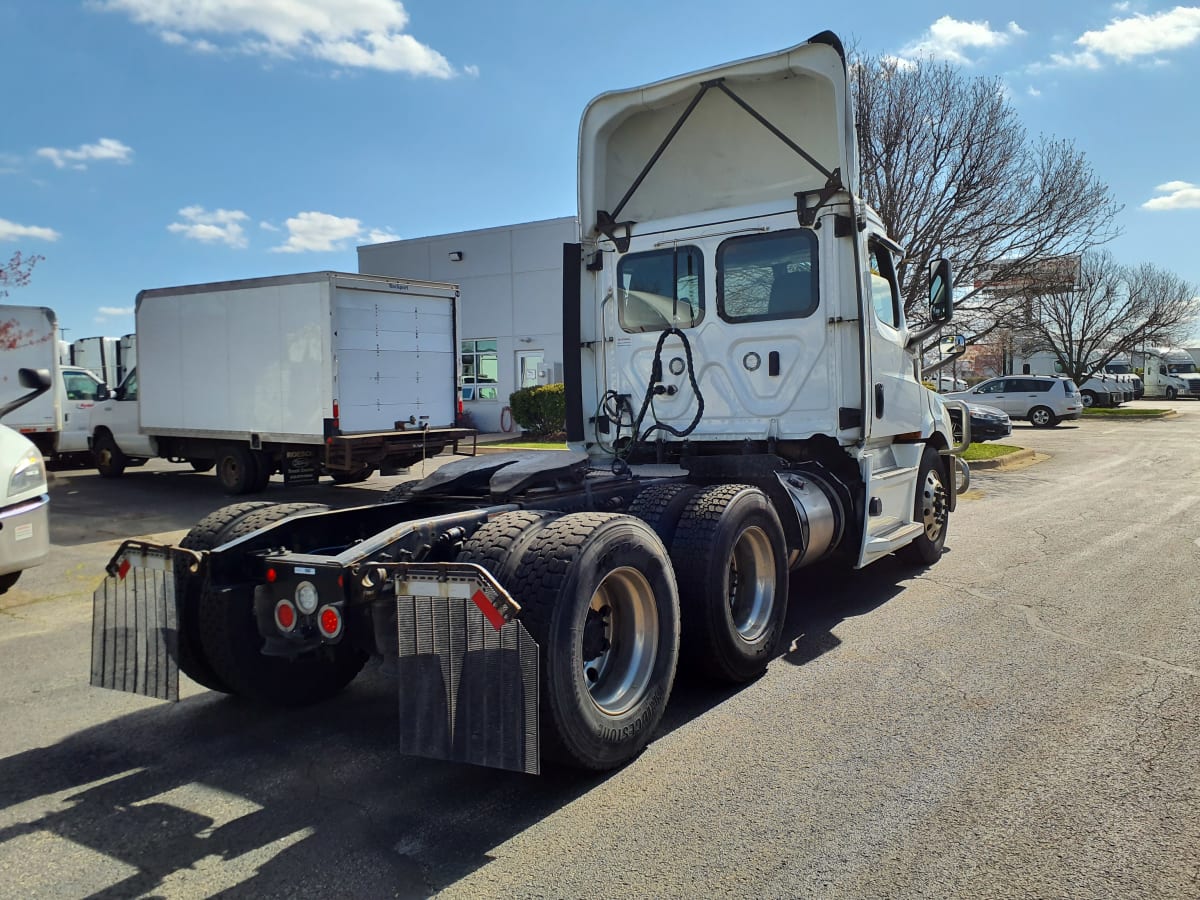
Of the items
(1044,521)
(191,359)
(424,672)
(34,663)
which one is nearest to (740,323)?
(424,672)

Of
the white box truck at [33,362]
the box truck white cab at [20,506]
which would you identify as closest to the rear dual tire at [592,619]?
the box truck white cab at [20,506]

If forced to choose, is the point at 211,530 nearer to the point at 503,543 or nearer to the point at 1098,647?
the point at 503,543

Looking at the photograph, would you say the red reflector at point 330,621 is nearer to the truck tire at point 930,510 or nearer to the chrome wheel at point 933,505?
the truck tire at point 930,510

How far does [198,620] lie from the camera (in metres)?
4.25

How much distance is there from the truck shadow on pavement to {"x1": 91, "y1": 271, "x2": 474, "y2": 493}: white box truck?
8.18m

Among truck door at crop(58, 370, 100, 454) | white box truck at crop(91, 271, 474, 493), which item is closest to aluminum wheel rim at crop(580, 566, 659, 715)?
white box truck at crop(91, 271, 474, 493)

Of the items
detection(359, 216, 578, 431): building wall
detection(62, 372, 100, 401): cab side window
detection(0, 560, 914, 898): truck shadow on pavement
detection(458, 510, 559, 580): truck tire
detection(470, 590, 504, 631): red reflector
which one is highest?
detection(359, 216, 578, 431): building wall

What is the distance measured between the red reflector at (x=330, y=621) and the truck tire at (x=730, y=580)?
178cm

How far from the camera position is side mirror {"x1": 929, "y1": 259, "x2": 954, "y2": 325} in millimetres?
7289

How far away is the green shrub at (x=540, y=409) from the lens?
22609 mm

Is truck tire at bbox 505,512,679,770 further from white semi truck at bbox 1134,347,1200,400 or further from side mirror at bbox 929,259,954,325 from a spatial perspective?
white semi truck at bbox 1134,347,1200,400

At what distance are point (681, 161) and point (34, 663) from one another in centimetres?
567

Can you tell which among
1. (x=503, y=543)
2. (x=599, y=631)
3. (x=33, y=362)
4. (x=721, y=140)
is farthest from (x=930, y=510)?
(x=33, y=362)

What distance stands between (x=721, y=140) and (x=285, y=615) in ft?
16.1
